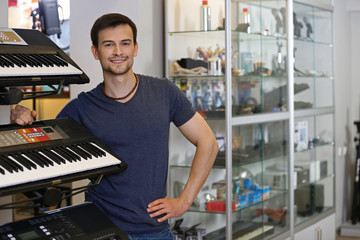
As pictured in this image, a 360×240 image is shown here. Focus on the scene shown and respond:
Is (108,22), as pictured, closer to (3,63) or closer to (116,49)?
(116,49)

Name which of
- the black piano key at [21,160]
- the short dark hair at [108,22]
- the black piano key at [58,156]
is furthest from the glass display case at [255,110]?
the black piano key at [21,160]

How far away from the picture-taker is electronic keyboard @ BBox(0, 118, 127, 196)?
159cm

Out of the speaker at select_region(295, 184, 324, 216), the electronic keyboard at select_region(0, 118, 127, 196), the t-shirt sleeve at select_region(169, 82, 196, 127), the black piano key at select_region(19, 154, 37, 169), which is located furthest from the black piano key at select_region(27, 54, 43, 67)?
the speaker at select_region(295, 184, 324, 216)

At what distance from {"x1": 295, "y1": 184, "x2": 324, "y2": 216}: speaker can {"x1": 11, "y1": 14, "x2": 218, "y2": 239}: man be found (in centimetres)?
286

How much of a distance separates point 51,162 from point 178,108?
73 centimetres

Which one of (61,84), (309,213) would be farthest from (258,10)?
(61,84)

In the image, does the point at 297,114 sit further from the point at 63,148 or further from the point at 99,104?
the point at 63,148

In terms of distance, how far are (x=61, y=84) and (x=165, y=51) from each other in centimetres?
184

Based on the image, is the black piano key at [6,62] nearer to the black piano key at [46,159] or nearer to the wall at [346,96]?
the black piano key at [46,159]

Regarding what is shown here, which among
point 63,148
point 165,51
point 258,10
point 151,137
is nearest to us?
point 63,148

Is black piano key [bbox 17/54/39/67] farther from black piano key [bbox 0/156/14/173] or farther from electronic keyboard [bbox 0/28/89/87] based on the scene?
black piano key [bbox 0/156/14/173]

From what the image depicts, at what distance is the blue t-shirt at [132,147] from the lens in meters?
2.09

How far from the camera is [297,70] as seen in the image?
4824 millimetres

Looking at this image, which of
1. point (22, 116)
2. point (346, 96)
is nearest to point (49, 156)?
point (22, 116)
